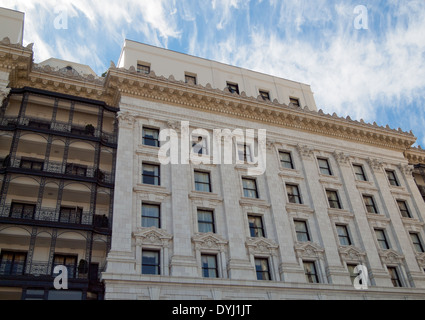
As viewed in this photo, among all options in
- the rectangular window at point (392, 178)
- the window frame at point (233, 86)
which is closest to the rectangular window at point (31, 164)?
the window frame at point (233, 86)

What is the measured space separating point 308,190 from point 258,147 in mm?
4582

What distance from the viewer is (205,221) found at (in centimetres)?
2431

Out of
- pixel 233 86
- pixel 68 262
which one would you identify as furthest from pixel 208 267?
pixel 233 86

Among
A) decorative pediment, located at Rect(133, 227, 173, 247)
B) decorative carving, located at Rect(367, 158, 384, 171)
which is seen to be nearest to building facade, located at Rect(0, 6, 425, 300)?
decorative pediment, located at Rect(133, 227, 173, 247)

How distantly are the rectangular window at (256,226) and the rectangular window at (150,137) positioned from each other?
7.74 meters

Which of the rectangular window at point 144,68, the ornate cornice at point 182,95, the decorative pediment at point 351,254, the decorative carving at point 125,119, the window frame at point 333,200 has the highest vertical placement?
the rectangular window at point 144,68

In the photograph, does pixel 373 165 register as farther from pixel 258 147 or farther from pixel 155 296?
pixel 155 296

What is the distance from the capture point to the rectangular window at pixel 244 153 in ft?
92.8

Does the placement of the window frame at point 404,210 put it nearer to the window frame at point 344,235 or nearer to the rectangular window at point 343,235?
the window frame at point 344,235

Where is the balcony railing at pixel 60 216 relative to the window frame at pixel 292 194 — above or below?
below

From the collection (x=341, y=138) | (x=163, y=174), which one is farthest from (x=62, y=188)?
(x=341, y=138)

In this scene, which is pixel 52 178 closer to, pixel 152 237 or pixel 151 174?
pixel 151 174

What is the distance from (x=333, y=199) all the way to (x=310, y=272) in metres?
6.48
